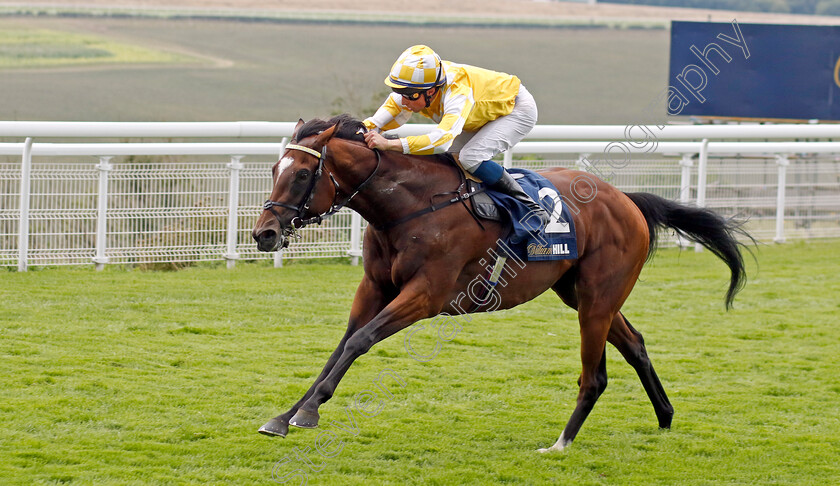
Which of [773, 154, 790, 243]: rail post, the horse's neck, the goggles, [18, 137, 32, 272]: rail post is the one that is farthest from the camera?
[773, 154, 790, 243]: rail post

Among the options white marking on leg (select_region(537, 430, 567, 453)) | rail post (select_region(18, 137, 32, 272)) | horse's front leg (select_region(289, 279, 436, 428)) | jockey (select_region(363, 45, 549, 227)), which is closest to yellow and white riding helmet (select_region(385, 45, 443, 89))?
jockey (select_region(363, 45, 549, 227))

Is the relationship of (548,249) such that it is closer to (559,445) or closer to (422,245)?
(422,245)

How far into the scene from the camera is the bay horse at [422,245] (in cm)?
387

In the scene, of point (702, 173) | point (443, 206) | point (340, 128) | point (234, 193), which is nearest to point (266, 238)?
point (340, 128)

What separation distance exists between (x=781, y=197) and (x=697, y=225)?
562cm

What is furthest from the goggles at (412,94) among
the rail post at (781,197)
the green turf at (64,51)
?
the green turf at (64,51)

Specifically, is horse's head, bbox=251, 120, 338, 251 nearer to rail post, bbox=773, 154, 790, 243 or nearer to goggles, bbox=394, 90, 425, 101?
goggles, bbox=394, 90, 425, 101

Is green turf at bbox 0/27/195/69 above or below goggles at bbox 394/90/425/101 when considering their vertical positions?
above

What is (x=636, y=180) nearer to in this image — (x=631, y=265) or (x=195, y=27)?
(x=631, y=265)

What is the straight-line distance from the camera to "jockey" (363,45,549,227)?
13.5 feet

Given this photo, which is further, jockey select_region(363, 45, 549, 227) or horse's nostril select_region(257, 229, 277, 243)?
jockey select_region(363, 45, 549, 227)

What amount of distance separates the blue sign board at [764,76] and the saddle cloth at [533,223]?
10082 mm

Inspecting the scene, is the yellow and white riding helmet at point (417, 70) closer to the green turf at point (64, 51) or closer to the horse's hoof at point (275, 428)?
the horse's hoof at point (275, 428)

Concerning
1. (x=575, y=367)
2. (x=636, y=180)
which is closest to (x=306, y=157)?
(x=575, y=367)
